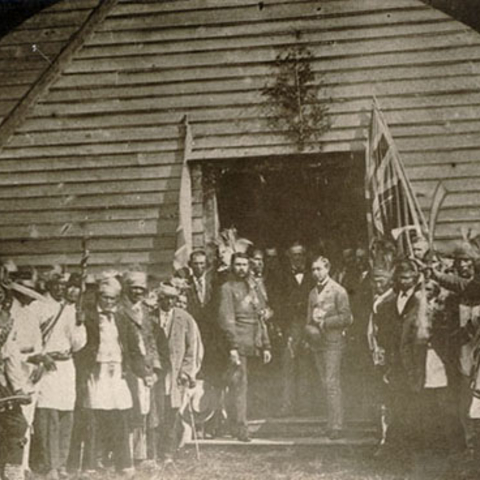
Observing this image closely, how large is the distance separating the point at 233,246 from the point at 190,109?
44.3 inches

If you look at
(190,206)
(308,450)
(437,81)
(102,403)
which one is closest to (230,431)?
(308,450)

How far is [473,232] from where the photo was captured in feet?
17.4

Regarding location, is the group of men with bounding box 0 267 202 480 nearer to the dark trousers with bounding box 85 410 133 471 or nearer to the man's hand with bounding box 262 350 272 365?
the dark trousers with bounding box 85 410 133 471

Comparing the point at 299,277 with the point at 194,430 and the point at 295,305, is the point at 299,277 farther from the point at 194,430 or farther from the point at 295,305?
the point at 194,430

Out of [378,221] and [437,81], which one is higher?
[437,81]

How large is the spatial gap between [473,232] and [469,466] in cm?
164

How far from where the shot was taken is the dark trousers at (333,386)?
507 cm

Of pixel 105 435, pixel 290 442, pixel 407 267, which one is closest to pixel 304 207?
pixel 407 267

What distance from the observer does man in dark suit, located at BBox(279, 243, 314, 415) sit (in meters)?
5.56

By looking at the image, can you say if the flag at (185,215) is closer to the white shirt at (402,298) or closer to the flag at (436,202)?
the white shirt at (402,298)

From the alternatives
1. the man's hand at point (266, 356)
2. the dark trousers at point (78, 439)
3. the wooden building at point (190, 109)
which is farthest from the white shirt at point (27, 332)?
the man's hand at point (266, 356)

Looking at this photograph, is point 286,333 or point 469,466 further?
point 286,333

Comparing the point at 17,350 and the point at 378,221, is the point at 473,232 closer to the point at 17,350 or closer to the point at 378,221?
the point at 378,221

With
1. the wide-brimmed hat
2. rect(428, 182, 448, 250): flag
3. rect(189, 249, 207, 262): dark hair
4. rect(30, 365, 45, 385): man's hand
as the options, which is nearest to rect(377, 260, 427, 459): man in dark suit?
rect(428, 182, 448, 250): flag
